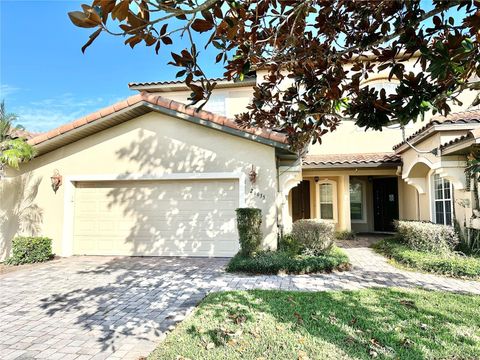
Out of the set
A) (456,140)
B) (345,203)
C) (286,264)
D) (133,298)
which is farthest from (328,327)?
(345,203)

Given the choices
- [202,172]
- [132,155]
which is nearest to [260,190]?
[202,172]

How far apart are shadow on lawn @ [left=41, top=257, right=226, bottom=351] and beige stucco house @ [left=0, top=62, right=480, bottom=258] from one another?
1.55 meters

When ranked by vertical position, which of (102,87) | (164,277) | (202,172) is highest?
(102,87)

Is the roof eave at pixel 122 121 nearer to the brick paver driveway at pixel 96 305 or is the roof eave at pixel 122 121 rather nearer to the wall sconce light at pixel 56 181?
the wall sconce light at pixel 56 181

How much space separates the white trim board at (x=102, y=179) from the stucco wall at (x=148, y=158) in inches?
5.4

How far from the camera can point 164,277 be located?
25.3ft

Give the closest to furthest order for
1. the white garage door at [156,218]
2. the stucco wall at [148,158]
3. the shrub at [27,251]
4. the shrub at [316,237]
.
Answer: the shrub at [316,237] < the shrub at [27,251] < the stucco wall at [148,158] < the white garage door at [156,218]

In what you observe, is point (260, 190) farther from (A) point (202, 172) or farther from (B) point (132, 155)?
(B) point (132, 155)

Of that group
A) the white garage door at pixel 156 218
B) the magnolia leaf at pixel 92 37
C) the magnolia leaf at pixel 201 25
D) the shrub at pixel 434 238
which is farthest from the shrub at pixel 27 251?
the shrub at pixel 434 238

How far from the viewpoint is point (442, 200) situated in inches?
440

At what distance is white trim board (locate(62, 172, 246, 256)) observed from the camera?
10062 mm

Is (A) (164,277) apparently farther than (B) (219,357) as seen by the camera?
Yes

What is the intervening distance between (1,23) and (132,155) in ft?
18.8

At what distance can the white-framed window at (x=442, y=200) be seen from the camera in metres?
10.6
